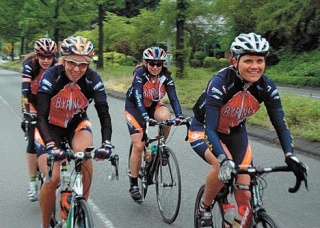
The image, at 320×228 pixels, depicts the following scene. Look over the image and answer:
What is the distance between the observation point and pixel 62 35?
4191 cm

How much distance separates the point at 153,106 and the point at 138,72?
0.50 meters

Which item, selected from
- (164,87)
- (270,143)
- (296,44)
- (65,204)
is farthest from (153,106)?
(296,44)

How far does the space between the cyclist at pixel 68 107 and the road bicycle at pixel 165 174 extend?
1.21m

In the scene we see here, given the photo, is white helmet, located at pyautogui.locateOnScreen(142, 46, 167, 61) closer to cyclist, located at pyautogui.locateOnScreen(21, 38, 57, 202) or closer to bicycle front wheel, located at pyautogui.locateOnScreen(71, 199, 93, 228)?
cyclist, located at pyautogui.locateOnScreen(21, 38, 57, 202)

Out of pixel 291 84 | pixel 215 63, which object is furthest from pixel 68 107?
pixel 215 63

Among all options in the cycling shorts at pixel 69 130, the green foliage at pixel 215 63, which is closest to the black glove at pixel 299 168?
the cycling shorts at pixel 69 130

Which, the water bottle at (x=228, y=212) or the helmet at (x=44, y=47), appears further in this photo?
the helmet at (x=44, y=47)

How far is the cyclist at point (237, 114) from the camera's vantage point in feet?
12.6

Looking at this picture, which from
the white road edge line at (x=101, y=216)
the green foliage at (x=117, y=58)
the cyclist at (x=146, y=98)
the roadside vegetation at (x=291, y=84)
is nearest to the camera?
the white road edge line at (x=101, y=216)

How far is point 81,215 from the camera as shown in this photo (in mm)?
3902

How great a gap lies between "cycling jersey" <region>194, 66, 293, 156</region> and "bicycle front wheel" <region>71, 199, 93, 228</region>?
42.1 inches

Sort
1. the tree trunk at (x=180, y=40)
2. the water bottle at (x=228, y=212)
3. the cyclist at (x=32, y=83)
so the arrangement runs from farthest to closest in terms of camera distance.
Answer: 1. the tree trunk at (x=180, y=40)
2. the cyclist at (x=32, y=83)
3. the water bottle at (x=228, y=212)

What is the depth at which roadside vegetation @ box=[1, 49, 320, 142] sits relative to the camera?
11.6 meters

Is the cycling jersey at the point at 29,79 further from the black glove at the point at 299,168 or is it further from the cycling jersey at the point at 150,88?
the black glove at the point at 299,168
